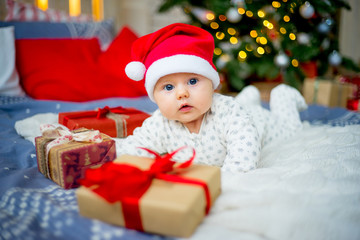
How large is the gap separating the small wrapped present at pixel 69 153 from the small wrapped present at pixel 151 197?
17 cm

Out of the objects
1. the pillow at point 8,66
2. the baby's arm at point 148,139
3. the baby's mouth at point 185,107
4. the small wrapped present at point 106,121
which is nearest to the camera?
the baby's mouth at point 185,107

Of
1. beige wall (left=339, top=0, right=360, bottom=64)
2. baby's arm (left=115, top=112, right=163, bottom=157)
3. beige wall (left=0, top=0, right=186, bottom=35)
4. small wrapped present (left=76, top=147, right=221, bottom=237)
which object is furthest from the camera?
beige wall (left=0, top=0, right=186, bottom=35)

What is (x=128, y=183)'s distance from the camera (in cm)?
53

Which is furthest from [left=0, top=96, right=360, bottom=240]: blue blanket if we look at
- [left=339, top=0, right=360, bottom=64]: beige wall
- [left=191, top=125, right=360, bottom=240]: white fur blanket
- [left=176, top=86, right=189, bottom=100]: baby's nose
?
[left=339, top=0, right=360, bottom=64]: beige wall

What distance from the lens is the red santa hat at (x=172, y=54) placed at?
0.82 m

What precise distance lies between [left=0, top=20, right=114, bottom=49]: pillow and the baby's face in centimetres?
135

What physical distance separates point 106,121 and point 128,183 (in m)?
0.64

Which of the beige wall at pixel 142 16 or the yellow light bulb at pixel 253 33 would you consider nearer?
the yellow light bulb at pixel 253 33

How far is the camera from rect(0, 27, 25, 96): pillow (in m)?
1.57

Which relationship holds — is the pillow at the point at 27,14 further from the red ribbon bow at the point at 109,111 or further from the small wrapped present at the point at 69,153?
the small wrapped present at the point at 69,153

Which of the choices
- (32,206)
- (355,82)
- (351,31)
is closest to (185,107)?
(32,206)

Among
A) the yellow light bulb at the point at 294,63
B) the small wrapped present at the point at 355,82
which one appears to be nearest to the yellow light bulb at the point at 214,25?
the yellow light bulb at the point at 294,63

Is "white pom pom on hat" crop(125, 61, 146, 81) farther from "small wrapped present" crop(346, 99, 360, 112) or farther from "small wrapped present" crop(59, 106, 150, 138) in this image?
"small wrapped present" crop(346, 99, 360, 112)

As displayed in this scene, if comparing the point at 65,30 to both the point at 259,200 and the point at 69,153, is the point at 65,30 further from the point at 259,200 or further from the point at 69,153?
the point at 259,200
